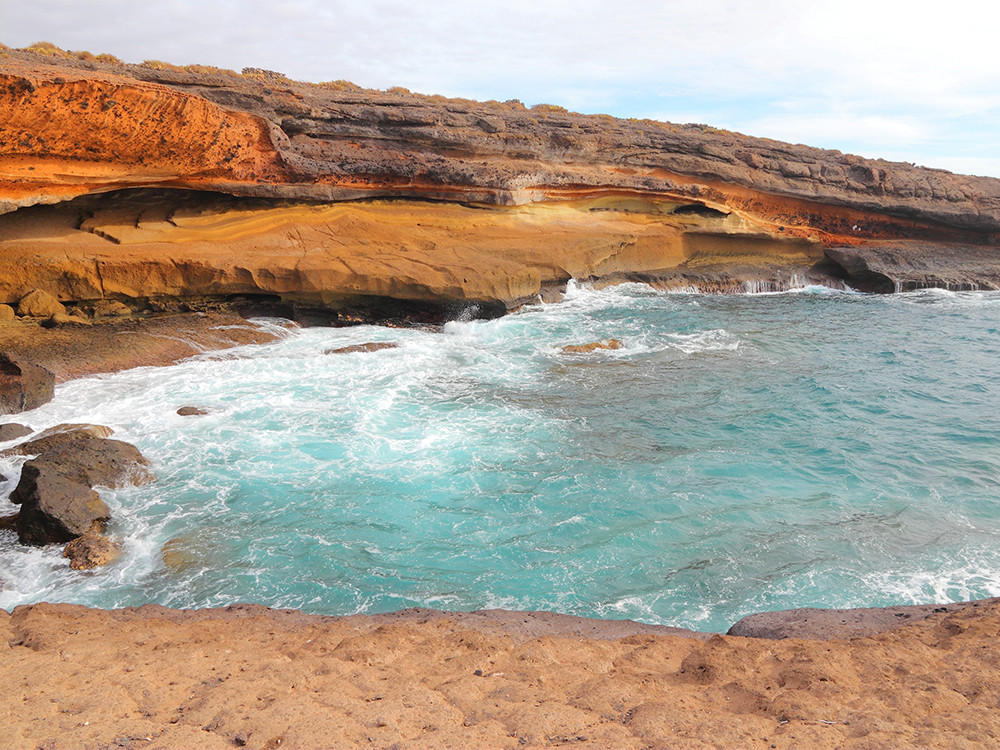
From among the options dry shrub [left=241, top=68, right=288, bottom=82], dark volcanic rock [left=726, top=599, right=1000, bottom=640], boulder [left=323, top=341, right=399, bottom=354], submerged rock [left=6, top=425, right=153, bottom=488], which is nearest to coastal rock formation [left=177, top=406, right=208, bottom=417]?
submerged rock [left=6, top=425, right=153, bottom=488]

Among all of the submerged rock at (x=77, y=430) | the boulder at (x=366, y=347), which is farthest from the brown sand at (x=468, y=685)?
the boulder at (x=366, y=347)

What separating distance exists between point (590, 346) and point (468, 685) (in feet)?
34.7

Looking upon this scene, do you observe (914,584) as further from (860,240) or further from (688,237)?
(860,240)

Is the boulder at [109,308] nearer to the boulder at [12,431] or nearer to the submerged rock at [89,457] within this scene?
the boulder at [12,431]

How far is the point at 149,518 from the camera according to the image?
7508 millimetres

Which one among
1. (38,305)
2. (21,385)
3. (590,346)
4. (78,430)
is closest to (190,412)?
(78,430)

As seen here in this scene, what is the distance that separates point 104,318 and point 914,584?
13.8 metres

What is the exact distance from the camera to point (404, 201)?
1708 cm

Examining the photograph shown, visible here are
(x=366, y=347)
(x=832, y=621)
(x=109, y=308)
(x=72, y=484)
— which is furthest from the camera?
(x=366, y=347)

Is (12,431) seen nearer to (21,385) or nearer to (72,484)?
(21,385)

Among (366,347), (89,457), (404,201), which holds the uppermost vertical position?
(404,201)

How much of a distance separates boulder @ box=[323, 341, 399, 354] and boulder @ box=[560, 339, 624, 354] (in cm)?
360

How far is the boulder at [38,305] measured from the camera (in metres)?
12.1

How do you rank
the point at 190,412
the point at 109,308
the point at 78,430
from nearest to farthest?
the point at 78,430, the point at 190,412, the point at 109,308
